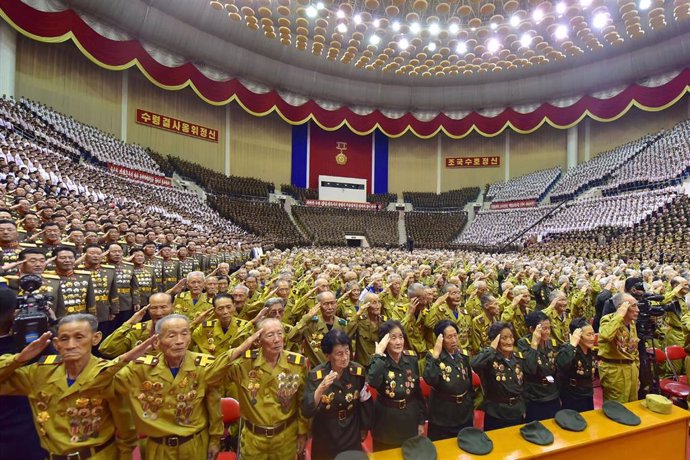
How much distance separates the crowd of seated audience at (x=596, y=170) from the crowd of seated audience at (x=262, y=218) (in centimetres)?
1528

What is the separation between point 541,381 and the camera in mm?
2900

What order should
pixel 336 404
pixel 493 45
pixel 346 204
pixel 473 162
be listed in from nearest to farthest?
pixel 336 404, pixel 493 45, pixel 346 204, pixel 473 162

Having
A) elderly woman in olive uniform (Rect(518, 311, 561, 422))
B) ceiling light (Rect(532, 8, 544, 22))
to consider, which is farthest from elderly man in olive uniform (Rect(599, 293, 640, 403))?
ceiling light (Rect(532, 8, 544, 22))

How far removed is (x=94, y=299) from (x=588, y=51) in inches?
1033

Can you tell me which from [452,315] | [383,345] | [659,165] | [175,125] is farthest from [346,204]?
[383,345]

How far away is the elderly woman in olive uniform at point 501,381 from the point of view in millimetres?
2744

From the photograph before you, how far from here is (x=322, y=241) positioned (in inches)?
822

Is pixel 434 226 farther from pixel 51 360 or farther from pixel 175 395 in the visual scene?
pixel 51 360

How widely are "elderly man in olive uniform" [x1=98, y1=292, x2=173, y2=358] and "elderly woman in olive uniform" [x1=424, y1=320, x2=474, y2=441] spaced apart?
2.11 m

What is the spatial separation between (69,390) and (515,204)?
24.9 metres

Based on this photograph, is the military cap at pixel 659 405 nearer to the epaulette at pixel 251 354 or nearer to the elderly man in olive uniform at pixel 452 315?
the elderly man in olive uniform at pixel 452 315

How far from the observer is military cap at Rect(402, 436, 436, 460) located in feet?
6.52

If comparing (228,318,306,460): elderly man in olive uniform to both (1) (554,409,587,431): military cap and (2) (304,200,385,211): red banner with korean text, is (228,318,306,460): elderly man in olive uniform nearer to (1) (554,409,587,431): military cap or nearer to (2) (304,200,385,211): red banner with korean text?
(1) (554,409,587,431): military cap

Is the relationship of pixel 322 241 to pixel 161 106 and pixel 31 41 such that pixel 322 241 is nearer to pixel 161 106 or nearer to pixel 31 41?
pixel 161 106
